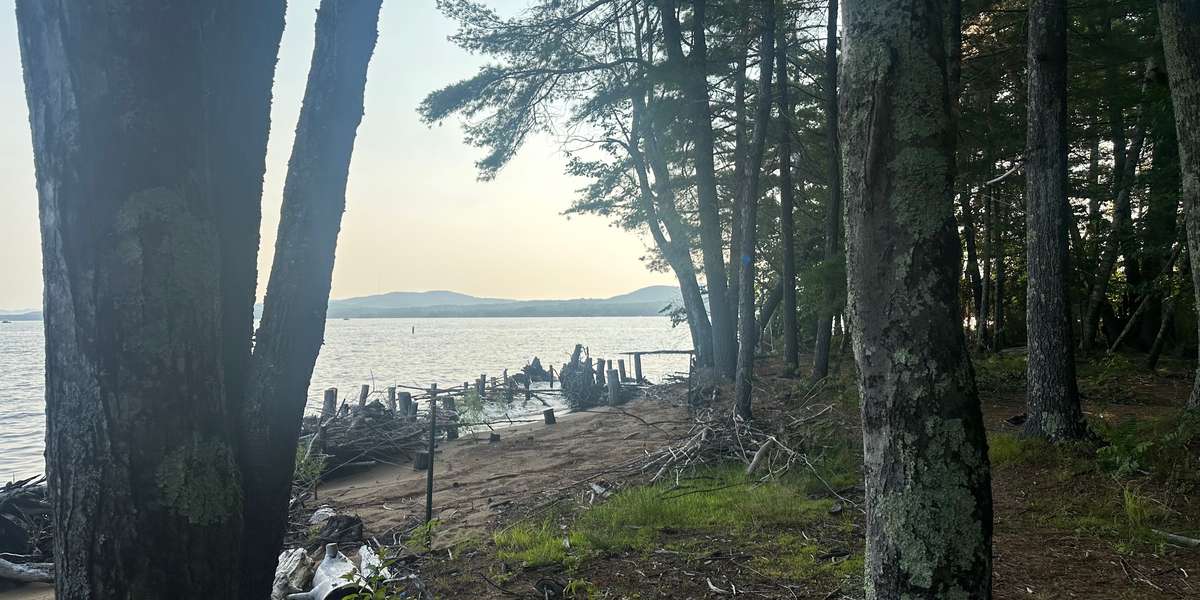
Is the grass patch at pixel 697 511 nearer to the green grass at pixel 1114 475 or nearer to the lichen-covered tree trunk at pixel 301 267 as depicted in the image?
the green grass at pixel 1114 475

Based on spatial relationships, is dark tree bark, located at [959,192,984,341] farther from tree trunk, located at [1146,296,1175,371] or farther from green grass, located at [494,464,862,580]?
green grass, located at [494,464,862,580]

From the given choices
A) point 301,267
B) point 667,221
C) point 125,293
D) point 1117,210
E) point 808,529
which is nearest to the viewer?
point 125,293

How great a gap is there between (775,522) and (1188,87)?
5.74 metres

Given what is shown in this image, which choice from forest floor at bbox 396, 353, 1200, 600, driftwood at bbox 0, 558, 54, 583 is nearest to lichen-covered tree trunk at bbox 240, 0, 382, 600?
forest floor at bbox 396, 353, 1200, 600

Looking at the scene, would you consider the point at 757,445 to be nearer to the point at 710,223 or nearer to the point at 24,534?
the point at 710,223

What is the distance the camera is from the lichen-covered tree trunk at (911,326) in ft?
7.66

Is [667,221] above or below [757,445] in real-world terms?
above

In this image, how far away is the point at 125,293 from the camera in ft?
5.76

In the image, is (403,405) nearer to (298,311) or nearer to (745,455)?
(745,455)

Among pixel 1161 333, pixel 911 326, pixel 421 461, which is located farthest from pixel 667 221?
pixel 911 326

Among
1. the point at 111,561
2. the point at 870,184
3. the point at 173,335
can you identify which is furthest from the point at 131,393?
the point at 870,184

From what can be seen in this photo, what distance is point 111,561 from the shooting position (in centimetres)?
179

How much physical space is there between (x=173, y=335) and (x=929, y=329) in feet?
7.41

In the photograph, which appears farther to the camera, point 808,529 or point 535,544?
point 808,529
